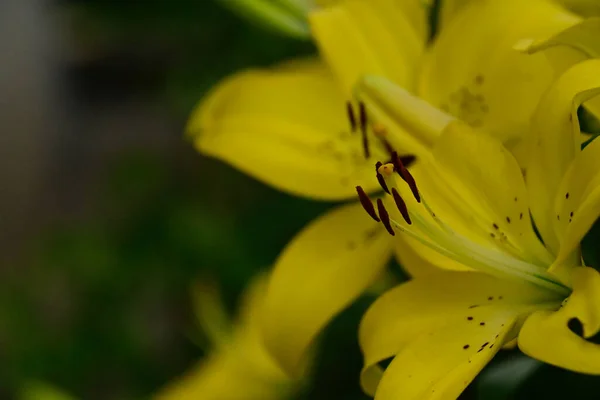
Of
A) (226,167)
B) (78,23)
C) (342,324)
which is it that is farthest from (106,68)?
(342,324)

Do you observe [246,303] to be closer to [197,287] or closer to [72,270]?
[197,287]

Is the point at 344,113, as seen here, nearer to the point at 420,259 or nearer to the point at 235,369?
the point at 420,259

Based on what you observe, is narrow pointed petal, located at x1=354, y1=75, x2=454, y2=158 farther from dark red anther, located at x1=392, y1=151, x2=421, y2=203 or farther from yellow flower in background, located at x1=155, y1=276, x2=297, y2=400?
yellow flower in background, located at x1=155, y1=276, x2=297, y2=400

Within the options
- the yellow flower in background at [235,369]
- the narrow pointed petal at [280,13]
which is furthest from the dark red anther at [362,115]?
the yellow flower in background at [235,369]

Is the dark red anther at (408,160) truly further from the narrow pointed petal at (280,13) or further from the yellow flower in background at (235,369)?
the yellow flower in background at (235,369)

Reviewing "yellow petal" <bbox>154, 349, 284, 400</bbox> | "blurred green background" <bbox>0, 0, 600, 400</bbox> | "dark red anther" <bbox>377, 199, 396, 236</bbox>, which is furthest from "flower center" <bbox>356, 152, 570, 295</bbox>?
"yellow petal" <bbox>154, 349, 284, 400</bbox>

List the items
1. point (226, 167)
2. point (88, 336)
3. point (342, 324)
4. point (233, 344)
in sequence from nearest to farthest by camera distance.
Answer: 1. point (342, 324)
2. point (233, 344)
3. point (88, 336)
4. point (226, 167)
